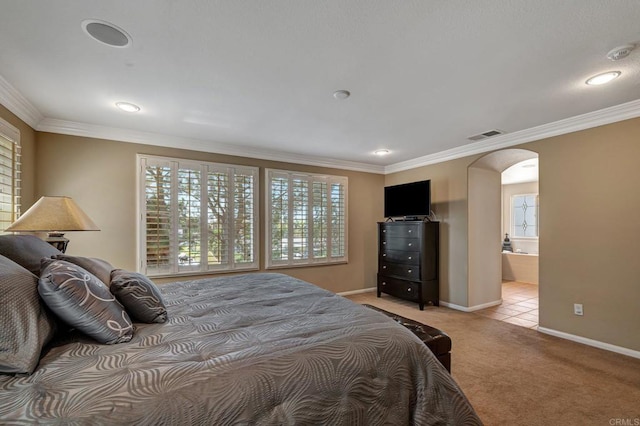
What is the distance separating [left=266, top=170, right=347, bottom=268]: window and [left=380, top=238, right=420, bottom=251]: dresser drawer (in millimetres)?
730

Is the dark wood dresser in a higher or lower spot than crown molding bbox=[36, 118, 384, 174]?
lower

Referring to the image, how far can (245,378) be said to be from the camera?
106 centimetres

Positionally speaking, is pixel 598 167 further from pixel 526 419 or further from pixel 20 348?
pixel 20 348

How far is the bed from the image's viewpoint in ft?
3.01

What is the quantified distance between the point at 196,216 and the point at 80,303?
2.98 meters

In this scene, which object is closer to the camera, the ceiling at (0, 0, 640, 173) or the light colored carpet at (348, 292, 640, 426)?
the ceiling at (0, 0, 640, 173)

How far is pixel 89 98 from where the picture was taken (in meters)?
2.81

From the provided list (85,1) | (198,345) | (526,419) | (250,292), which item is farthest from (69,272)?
(526,419)

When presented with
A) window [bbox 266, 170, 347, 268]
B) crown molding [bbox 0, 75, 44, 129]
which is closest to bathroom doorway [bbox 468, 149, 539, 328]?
window [bbox 266, 170, 347, 268]

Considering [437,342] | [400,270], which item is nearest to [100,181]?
[437,342]

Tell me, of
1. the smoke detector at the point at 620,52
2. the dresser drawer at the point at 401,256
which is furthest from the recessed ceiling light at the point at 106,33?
the dresser drawer at the point at 401,256

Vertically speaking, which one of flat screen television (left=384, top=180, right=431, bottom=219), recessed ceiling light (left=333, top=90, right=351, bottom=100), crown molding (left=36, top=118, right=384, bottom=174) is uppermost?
recessed ceiling light (left=333, top=90, right=351, bottom=100)

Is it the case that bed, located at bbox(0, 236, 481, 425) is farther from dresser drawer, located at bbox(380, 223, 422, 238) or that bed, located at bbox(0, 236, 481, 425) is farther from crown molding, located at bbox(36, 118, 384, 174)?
dresser drawer, located at bbox(380, 223, 422, 238)

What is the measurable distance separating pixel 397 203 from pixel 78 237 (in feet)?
15.0
